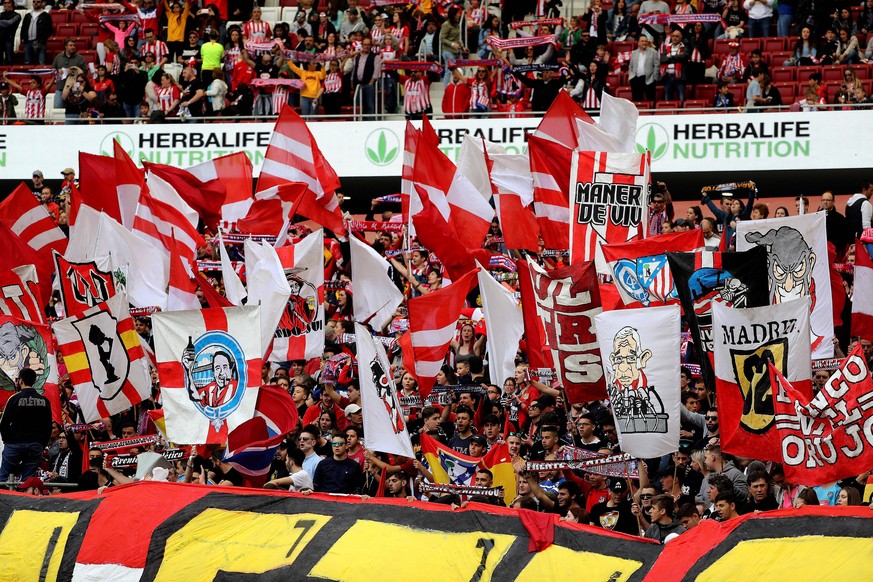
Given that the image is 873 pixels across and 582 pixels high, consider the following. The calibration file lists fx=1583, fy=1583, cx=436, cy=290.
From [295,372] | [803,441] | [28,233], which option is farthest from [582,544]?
[28,233]

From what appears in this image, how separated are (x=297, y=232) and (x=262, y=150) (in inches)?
224

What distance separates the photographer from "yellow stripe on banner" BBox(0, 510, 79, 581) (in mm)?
10992

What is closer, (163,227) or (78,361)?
(78,361)

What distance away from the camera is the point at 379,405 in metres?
12.1

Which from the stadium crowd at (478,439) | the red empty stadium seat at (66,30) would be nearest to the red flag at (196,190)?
the stadium crowd at (478,439)

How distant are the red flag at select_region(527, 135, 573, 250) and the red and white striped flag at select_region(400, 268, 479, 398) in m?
2.00

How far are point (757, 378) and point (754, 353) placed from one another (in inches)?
6.9

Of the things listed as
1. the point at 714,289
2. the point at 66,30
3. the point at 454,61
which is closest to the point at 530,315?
the point at 714,289

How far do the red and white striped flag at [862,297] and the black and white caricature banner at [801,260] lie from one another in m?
1.27

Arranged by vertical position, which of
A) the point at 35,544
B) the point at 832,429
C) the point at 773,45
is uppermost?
the point at 773,45

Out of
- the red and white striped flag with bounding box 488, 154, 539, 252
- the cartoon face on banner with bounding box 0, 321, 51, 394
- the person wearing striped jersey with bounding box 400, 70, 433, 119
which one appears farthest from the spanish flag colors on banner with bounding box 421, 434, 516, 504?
the person wearing striped jersey with bounding box 400, 70, 433, 119

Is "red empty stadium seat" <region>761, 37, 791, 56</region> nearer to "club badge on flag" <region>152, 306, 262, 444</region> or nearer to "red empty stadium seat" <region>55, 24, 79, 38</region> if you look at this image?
"red empty stadium seat" <region>55, 24, 79, 38</region>

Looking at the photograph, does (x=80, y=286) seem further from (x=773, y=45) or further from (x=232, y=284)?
(x=773, y=45)

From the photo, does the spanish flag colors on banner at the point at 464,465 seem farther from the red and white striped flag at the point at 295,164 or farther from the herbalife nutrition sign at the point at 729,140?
the herbalife nutrition sign at the point at 729,140
